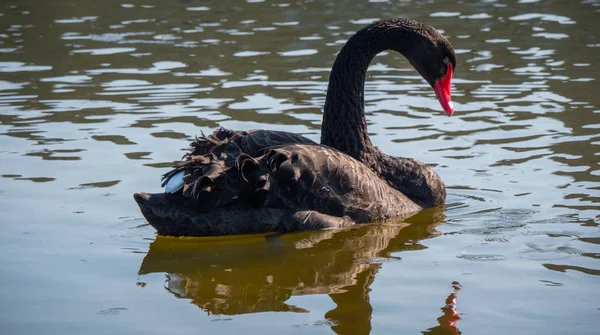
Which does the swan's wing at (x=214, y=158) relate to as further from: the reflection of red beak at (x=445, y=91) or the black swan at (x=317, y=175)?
the reflection of red beak at (x=445, y=91)

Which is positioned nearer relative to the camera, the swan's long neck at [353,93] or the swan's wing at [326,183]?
the swan's wing at [326,183]

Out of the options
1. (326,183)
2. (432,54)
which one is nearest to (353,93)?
(432,54)

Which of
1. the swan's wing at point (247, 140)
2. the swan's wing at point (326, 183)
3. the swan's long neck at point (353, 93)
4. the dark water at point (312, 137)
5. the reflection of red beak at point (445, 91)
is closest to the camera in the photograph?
the dark water at point (312, 137)

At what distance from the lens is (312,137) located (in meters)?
9.08

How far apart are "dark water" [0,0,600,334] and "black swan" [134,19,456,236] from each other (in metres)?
0.16

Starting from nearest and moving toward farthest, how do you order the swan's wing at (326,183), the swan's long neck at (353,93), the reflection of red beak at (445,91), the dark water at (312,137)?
the dark water at (312,137), the swan's wing at (326,183), the swan's long neck at (353,93), the reflection of red beak at (445,91)

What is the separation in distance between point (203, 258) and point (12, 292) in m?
1.22

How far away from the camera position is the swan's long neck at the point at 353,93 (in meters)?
7.57

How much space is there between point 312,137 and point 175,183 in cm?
268

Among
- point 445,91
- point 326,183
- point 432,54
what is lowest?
point 326,183

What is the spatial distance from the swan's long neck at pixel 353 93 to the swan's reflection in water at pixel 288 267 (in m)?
0.71

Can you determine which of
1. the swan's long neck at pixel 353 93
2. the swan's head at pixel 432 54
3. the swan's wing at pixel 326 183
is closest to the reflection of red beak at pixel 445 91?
the swan's head at pixel 432 54

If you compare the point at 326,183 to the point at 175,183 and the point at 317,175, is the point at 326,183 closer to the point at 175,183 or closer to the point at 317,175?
the point at 317,175

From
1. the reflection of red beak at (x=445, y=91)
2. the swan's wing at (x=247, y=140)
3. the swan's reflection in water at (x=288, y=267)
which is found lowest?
the swan's reflection in water at (x=288, y=267)
